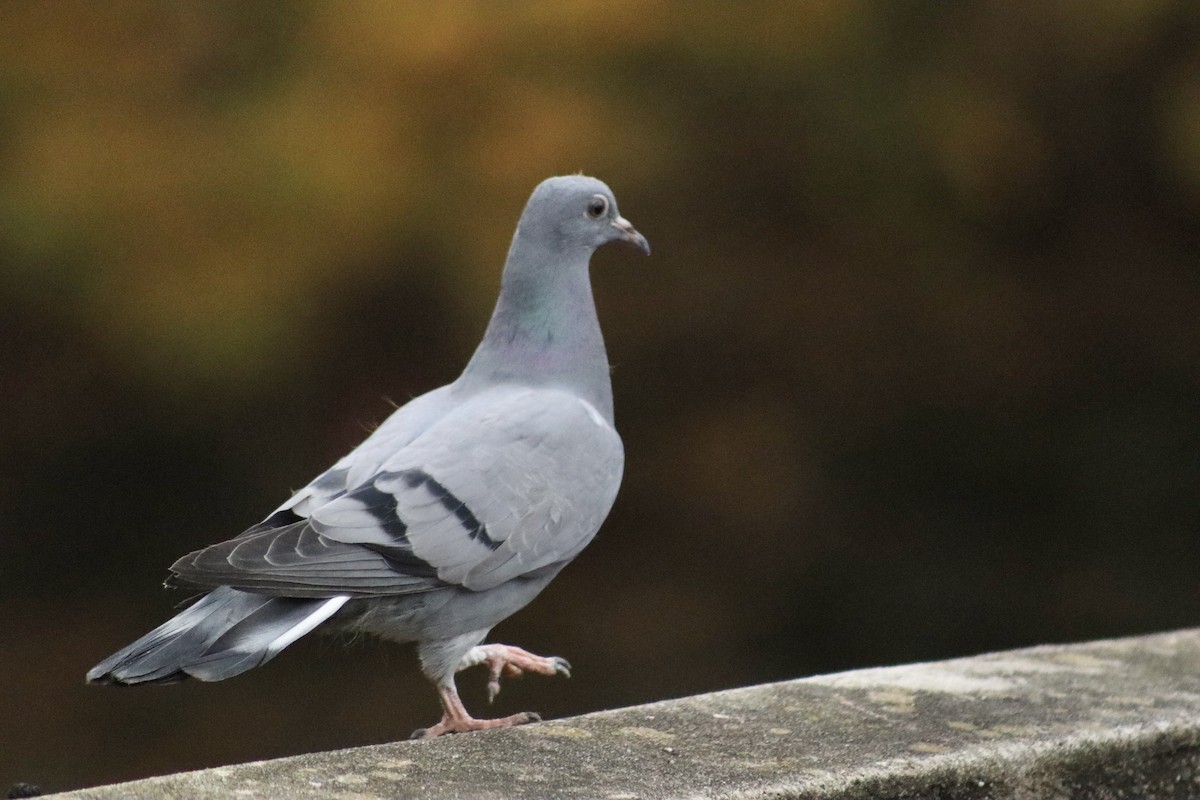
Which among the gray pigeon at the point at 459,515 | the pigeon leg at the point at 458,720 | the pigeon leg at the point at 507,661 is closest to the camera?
the gray pigeon at the point at 459,515

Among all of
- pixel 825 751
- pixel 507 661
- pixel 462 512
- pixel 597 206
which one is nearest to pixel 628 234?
pixel 597 206

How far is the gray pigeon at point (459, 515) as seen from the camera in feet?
7.52

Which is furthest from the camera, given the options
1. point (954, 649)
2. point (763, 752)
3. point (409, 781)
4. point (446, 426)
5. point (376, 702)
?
point (954, 649)

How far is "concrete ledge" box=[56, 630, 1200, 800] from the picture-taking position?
2096 millimetres

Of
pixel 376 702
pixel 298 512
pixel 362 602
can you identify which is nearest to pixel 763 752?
pixel 362 602

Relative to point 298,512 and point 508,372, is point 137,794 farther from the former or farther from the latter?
point 508,372

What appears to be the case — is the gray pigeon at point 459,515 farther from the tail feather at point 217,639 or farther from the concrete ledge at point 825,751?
the concrete ledge at point 825,751

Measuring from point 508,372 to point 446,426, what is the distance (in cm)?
20

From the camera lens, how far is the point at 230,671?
2211mm

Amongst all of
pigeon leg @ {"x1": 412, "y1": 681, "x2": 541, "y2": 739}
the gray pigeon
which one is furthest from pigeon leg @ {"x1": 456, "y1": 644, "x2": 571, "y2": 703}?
pigeon leg @ {"x1": 412, "y1": 681, "x2": 541, "y2": 739}

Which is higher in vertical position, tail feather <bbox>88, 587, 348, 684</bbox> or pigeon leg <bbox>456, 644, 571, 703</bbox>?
tail feather <bbox>88, 587, 348, 684</bbox>

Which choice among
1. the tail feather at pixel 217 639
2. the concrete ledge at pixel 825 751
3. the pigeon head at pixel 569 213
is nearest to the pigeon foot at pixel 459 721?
the concrete ledge at pixel 825 751

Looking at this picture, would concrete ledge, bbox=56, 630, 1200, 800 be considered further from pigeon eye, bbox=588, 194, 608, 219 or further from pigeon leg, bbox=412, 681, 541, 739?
pigeon eye, bbox=588, 194, 608, 219

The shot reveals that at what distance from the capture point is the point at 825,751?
2314 mm
